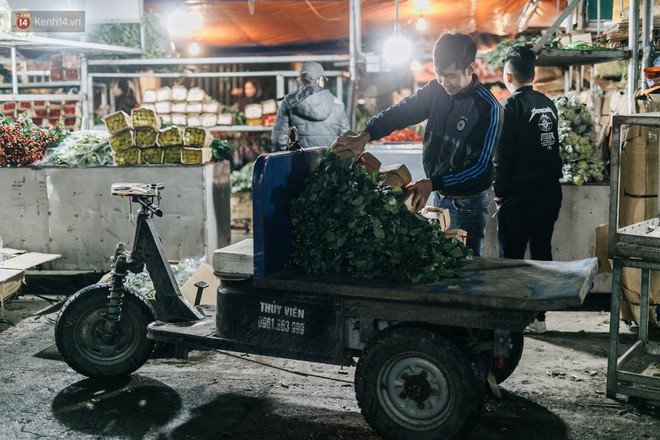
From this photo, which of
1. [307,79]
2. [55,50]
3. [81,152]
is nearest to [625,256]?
[307,79]

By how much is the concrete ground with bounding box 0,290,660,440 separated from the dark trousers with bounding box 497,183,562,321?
0.85m

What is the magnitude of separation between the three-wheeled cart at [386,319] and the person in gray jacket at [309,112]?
12.6 feet

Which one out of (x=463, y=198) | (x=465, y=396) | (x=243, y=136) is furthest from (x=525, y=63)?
(x=243, y=136)

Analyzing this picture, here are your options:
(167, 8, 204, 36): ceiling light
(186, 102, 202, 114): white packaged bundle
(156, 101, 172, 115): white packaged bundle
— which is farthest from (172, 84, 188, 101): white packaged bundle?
(167, 8, 204, 36): ceiling light

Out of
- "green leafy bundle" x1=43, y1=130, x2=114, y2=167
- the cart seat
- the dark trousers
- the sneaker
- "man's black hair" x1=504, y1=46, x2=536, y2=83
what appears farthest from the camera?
"green leafy bundle" x1=43, y1=130, x2=114, y2=167

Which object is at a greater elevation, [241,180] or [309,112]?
[309,112]

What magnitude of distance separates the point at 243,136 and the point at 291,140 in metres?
8.47

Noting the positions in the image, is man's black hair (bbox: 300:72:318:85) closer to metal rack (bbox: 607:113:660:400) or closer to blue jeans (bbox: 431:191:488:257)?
blue jeans (bbox: 431:191:488:257)

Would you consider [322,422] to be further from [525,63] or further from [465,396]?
[525,63]

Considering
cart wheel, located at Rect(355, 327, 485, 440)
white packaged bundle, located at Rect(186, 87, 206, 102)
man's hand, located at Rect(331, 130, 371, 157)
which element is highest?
white packaged bundle, located at Rect(186, 87, 206, 102)

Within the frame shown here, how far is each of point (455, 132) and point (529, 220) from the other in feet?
5.24

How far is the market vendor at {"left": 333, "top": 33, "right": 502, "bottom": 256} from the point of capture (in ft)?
16.9

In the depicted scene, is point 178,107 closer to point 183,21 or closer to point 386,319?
point 183,21
